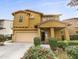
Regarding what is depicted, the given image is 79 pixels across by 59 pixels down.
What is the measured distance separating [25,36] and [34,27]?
2.03m

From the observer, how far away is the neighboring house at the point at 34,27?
2505 cm

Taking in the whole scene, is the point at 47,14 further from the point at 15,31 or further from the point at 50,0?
the point at 50,0

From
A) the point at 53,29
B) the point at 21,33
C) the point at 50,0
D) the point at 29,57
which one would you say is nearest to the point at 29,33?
the point at 21,33

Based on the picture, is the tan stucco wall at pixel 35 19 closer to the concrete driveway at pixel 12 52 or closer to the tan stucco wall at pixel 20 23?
the tan stucco wall at pixel 20 23

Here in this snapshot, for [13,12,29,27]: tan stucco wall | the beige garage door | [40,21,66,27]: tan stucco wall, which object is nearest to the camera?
[40,21,66,27]: tan stucco wall

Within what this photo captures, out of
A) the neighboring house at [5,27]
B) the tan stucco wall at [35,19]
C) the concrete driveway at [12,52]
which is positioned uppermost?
the tan stucco wall at [35,19]

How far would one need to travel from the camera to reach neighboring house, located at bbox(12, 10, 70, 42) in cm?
2505

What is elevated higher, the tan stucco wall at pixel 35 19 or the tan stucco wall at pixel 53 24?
the tan stucco wall at pixel 35 19

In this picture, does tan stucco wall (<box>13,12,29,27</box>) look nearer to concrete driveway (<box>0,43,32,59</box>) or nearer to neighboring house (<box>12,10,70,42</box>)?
neighboring house (<box>12,10,70,42</box>)

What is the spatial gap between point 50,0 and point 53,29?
12326 millimetres

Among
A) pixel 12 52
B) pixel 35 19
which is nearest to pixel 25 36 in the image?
pixel 35 19

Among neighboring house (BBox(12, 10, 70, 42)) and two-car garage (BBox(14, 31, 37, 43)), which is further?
two-car garage (BBox(14, 31, 37, 43))

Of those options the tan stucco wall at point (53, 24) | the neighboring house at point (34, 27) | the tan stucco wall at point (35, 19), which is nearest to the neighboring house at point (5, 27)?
the tan stucco wall at point (35, 19)

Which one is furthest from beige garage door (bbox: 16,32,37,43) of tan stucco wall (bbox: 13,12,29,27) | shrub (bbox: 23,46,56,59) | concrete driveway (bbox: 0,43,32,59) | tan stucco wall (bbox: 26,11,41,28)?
shrub (bbox: 23,46,56,59)
